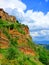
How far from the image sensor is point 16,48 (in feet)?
385

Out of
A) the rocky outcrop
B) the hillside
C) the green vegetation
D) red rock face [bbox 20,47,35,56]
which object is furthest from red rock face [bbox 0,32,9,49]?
the rocky outcrop

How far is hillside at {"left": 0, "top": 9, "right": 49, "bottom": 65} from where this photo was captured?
106312mm

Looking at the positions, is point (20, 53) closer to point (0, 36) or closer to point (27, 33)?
point (0, 36)

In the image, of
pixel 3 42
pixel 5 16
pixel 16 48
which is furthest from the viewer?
pixel 5 16

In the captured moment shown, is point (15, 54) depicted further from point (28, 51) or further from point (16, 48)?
point (28, 51)

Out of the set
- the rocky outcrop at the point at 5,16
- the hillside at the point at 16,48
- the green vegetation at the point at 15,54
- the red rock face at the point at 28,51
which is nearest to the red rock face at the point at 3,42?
the hillside at the point at 16,48

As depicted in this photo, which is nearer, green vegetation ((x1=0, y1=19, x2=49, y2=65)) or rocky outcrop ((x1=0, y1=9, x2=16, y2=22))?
green vegetation ((x1=0, y1=19, x2=49, y2=65))

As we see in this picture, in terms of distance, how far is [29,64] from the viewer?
4230 inches

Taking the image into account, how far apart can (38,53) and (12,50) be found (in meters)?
29.5

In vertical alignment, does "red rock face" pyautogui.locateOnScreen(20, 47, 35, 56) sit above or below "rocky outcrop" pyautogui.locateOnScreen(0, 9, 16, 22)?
below

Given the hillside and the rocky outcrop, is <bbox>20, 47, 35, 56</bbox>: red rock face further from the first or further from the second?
the rocky outcrop

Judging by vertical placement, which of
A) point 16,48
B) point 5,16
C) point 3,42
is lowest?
point 16,48

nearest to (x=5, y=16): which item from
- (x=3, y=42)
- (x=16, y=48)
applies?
(x=16, y=48)

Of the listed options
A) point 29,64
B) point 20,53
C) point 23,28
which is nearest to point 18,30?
point 23,28
